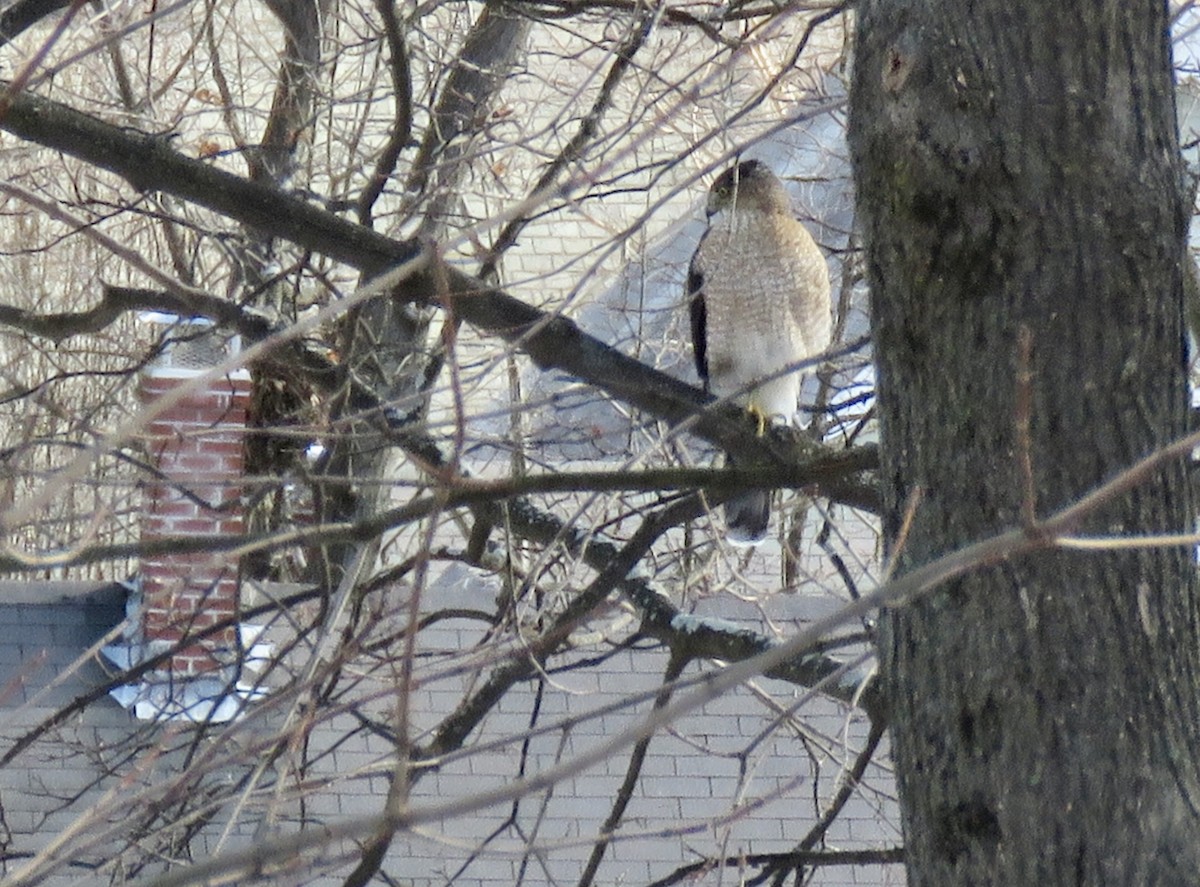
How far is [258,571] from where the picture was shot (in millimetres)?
5285

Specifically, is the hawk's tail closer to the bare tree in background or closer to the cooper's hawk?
the cooper's hawk

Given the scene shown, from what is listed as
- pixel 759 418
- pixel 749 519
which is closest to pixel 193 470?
pixel 749 519

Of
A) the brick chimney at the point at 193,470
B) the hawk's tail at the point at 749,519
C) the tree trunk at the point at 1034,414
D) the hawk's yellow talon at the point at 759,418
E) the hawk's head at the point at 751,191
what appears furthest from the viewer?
the brick chimney at the point at 193,470

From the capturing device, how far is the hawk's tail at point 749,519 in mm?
5200

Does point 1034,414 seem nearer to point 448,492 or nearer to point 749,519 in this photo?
point 448,492

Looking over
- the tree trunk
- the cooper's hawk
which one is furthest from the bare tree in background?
the cooper's hawk

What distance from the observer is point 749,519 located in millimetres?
5238

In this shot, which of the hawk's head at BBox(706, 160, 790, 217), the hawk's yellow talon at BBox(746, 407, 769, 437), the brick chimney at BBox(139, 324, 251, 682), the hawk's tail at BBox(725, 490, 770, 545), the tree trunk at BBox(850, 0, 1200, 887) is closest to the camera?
the tree trunk at BBox(850, 0, 1200, 887)

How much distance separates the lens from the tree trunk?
201cm

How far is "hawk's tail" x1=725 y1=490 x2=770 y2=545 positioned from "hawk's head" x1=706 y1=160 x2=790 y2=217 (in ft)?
2.90

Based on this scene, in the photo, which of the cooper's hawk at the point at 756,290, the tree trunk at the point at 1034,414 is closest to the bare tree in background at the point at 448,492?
the tree trunk at the point at 1034,414

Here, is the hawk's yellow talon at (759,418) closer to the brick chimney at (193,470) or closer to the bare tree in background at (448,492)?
the bare tree in background at (448,492)

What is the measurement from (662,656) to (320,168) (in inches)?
111

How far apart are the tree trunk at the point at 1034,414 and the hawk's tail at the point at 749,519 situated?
3.00 metres
